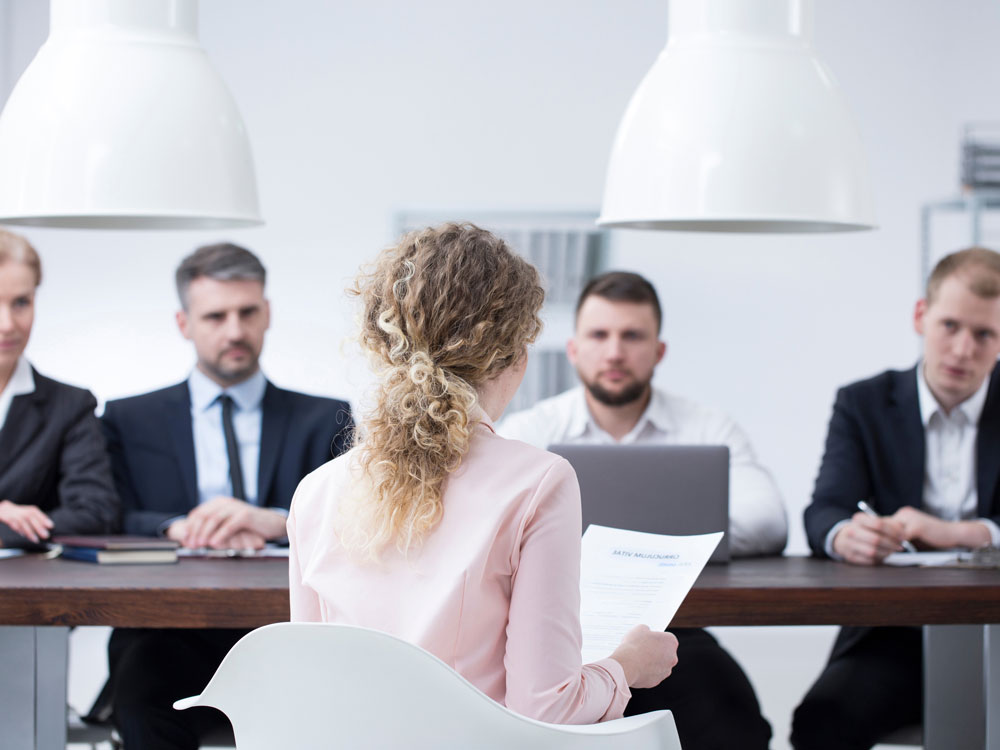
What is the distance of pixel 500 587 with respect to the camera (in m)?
1.29

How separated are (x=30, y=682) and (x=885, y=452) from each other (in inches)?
80.8

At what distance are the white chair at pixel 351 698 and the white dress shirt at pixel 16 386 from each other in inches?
76.9

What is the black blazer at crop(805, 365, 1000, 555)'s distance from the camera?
2822mm

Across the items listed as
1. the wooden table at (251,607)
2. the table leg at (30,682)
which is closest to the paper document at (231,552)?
the wooden table at (251,607)

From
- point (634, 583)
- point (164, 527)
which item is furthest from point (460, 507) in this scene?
point (164, 527)

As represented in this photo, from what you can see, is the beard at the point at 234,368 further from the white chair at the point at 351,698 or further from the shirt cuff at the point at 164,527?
the white chair at the point at 351,698

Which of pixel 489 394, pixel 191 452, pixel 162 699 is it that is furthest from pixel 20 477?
pixel 489 394

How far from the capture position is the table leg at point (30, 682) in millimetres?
2146

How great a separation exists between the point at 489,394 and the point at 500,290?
0.44 feet

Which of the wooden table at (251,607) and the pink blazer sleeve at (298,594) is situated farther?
the wooden table at (251,607)

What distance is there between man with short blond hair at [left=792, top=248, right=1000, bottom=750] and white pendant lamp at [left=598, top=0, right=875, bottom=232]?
97cm

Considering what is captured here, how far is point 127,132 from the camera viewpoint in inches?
75.3

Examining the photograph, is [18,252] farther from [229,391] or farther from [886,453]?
[886,453]

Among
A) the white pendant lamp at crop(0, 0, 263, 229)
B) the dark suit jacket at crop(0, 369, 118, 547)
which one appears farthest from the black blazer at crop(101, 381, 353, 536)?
the white pendant lamp at crop(0, 0, 263, 229)
